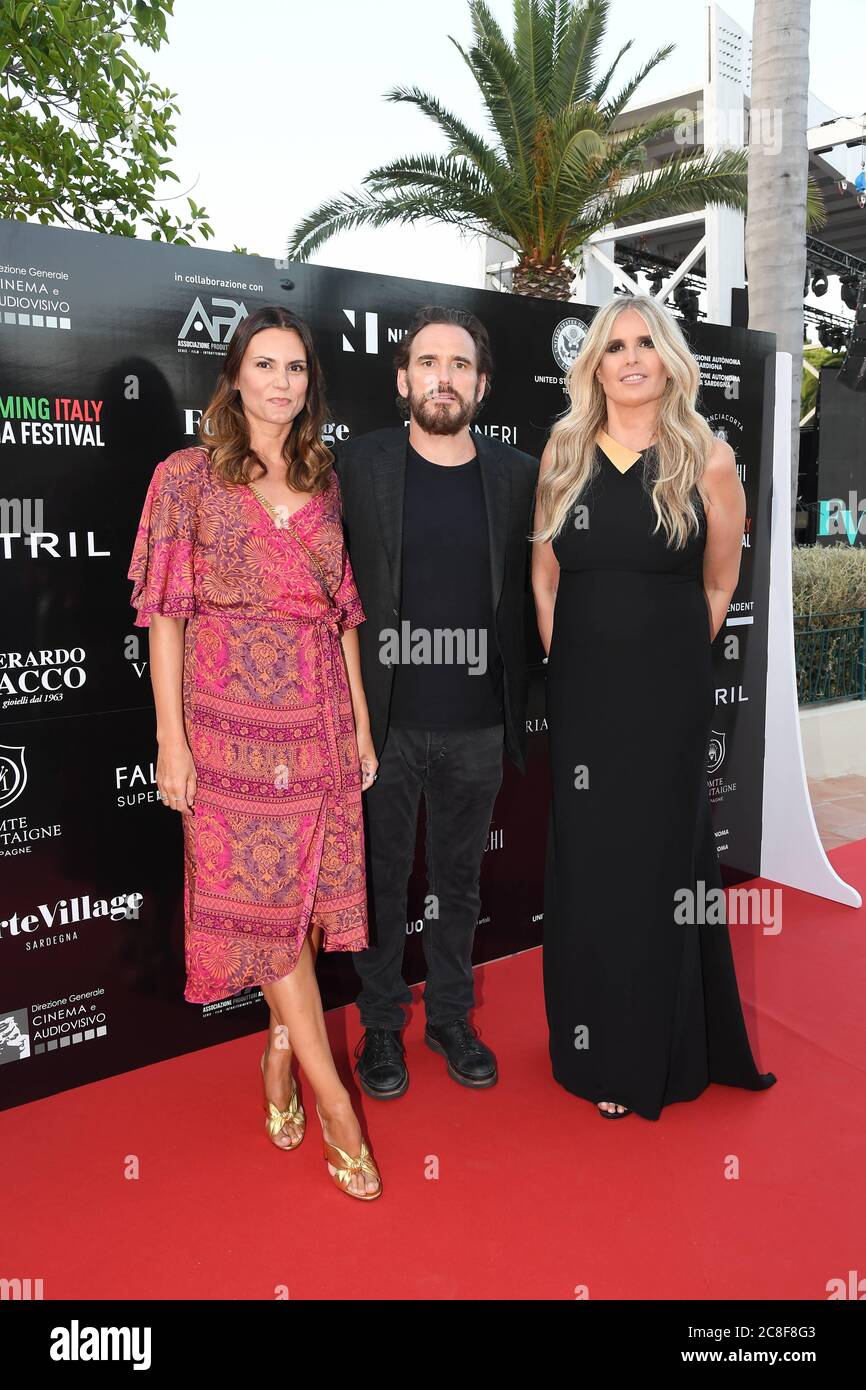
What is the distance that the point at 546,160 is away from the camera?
880 cm

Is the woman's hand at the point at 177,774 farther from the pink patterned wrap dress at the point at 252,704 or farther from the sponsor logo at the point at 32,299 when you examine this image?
the sponsor logo at the point at 32,299

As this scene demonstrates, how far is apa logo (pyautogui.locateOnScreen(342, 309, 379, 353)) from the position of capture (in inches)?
126

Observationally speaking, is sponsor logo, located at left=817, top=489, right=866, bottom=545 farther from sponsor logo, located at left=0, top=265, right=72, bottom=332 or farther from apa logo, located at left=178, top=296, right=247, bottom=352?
sponsor logo, located at left=0, top=265, right=72, bottom=332

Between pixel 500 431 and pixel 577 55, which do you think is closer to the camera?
Result: pixel 500 431

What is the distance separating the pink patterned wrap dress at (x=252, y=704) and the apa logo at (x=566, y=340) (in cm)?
155

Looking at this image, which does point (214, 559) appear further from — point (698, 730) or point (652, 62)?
point (652, 62)

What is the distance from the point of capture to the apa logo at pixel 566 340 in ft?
12.2

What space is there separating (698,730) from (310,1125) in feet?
5.18

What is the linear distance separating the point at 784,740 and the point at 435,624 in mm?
2526

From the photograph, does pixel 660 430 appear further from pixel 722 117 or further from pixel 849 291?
pixel 849 291

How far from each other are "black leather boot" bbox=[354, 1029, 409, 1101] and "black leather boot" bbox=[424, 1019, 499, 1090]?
0.48 ft

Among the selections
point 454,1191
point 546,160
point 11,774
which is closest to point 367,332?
point 11,774

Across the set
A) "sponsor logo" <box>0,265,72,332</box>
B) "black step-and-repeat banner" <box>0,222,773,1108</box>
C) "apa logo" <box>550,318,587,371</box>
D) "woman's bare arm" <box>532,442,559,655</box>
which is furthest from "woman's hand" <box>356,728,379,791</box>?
"apa logo" <box>550,318,587,371</box>

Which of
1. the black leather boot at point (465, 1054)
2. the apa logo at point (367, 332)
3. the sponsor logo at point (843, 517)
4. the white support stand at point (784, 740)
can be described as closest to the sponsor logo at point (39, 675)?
the apa logo at point (367, 332)
